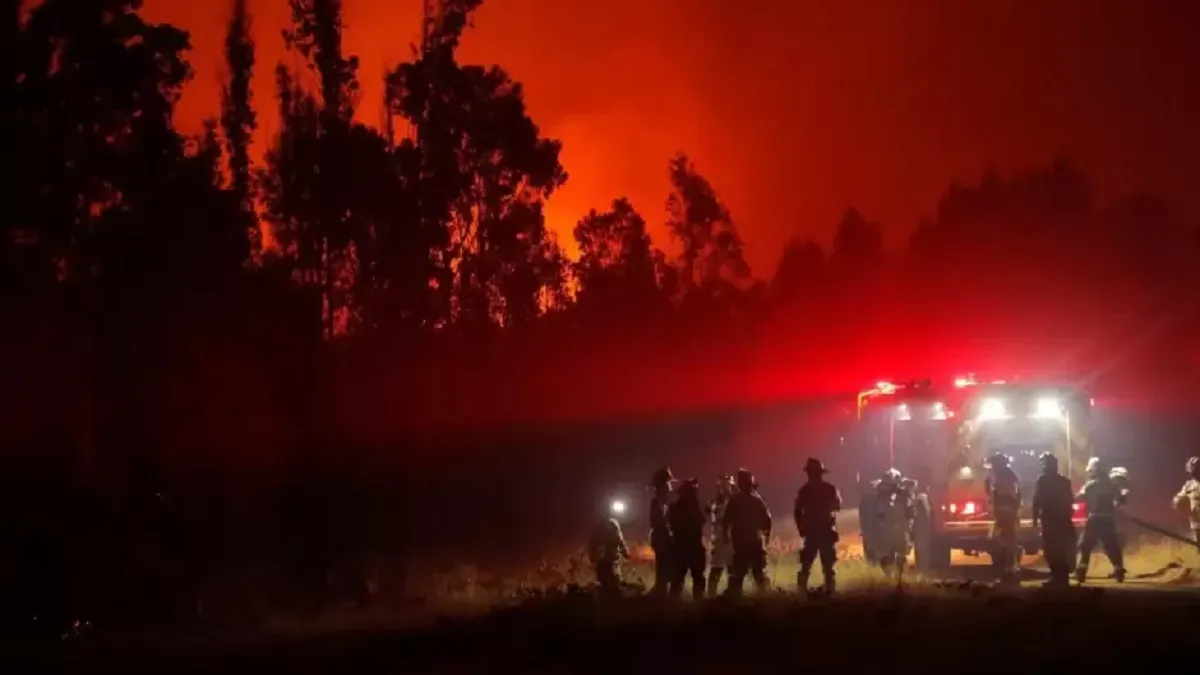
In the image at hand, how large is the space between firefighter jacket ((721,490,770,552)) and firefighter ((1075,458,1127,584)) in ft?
16.8

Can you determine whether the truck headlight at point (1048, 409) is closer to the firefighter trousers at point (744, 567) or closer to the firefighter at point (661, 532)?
the firefighter trousers at point (744, 567)

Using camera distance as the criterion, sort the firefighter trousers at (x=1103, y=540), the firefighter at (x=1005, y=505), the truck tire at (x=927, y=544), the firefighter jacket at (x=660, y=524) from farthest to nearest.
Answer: the truck tire at (x=927, y=544), the firefighter at (x=1005, y=505), the firefighter trousers at (x=1103, y=540), the firefighter jacket at (x=660, y=524)

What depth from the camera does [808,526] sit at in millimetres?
18453

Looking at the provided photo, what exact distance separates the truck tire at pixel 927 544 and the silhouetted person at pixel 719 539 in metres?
3.16

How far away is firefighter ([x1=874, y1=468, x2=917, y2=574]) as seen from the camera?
2162cm

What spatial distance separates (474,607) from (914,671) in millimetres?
9839

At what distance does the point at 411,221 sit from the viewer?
31156 mm

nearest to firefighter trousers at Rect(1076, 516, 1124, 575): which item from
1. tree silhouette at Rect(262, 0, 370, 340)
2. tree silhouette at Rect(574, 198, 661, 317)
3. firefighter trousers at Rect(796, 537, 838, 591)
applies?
firefighter trousers at Rect(796, 537, 838, 591)

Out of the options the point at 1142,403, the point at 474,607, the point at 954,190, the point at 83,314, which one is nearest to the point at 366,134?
the point at 83,314

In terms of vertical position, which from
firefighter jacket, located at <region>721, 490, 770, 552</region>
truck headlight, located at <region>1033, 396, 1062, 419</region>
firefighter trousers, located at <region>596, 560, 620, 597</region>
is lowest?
firefighter trousers, located at <region>596, 560, 620, 597</region>

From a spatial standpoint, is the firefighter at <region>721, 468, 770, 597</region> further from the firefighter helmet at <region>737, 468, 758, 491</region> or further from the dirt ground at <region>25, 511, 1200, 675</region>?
the dirt ground at <region>25, 511, 1200, 675</region>

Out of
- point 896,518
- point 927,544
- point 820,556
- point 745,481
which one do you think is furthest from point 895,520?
point 745,481

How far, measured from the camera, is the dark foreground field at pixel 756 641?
40.4ft

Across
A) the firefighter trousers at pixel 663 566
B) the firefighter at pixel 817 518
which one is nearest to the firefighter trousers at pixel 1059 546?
the firefighter at pixel 817 518
